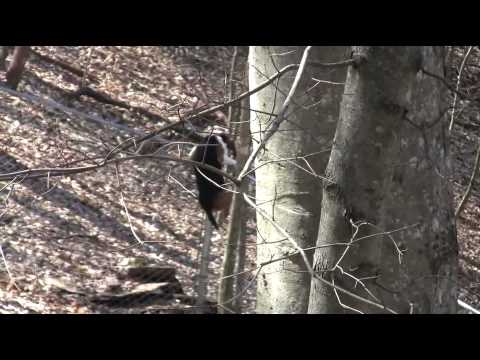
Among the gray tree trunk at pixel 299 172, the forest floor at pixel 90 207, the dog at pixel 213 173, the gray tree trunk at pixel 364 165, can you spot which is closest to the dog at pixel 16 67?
Answer: the forest floor at pixel 90 207

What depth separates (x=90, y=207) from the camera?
26.2 feet

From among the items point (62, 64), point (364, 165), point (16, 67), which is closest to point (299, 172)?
point (364, 165)

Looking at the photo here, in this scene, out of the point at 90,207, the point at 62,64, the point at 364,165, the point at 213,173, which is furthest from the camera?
the point at 62,64

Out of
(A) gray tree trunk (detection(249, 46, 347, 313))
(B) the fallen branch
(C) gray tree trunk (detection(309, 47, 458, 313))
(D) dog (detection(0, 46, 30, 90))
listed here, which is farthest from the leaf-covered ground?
(C) gray tree trunk (detection(309, 47, 458, 313))

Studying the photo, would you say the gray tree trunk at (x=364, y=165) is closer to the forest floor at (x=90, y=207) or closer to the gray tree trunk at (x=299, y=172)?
the gray tree trunk at (x=299, y=172)

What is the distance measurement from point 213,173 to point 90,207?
143cm

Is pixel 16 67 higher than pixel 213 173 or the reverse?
higher

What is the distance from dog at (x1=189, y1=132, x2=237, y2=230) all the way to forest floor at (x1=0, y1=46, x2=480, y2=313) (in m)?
0.41

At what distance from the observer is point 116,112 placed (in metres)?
10.4

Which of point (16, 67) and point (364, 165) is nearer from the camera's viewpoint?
point (364, 165)

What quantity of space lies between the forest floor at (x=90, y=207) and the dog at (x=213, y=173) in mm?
409

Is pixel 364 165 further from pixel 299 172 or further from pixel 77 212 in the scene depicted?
pixel 77 212

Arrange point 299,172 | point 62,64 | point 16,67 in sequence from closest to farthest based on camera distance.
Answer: point 299,172 → point 16,67 → point 62,64
